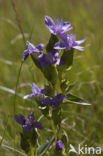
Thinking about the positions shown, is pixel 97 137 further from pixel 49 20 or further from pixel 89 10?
pixel 89 10

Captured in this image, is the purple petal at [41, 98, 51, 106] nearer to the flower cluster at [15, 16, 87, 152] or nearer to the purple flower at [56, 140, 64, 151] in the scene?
the flower cluster at [15, 16, 87, 152]

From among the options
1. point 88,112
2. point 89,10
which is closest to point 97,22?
point 89,10

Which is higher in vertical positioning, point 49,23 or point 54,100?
point 49,23

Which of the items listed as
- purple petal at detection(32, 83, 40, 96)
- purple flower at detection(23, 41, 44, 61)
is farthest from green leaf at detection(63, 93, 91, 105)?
purple flower at detection(23, 41, 44, 61)

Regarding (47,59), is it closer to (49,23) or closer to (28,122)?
(49,23)

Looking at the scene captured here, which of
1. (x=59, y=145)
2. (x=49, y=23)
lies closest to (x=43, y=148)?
(x=59, y=145)
